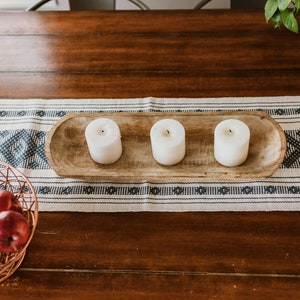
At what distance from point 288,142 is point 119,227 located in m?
0.41

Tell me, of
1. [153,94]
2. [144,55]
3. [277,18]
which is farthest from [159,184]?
[277,18]

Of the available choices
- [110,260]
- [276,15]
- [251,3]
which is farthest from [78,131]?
[251,3]

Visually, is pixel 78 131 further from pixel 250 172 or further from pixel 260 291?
pixel 260 291

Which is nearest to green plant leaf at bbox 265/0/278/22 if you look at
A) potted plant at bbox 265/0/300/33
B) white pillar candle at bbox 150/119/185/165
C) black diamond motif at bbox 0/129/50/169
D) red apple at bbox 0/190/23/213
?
potted plant at bbox 265/0/300/33

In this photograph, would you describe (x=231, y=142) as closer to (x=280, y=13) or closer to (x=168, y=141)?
(x=168, y=141)

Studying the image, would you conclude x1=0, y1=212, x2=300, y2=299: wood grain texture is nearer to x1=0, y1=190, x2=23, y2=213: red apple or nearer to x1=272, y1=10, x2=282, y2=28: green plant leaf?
x1=0, y1=190, x2=23, y2=213: red apple

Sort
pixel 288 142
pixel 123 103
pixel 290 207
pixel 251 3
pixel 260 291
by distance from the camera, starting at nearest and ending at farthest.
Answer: pixel 260 291, pixel 290 207, pixel 288 142, pixel 123 103, pixel 251 3

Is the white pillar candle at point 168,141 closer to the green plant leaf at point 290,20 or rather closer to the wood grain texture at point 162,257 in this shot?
the wood grain texture at point 162,257

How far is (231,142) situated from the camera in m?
0.89

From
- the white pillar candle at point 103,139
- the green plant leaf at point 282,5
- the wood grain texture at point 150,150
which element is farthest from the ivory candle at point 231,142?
the green plant leaf at point 282,5

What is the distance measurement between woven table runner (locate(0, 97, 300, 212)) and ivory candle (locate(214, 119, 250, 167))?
54 millimetres

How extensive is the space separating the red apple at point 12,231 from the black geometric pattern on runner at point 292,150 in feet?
1.74

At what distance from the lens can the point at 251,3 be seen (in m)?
1.50

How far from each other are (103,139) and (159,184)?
0.15 meters
